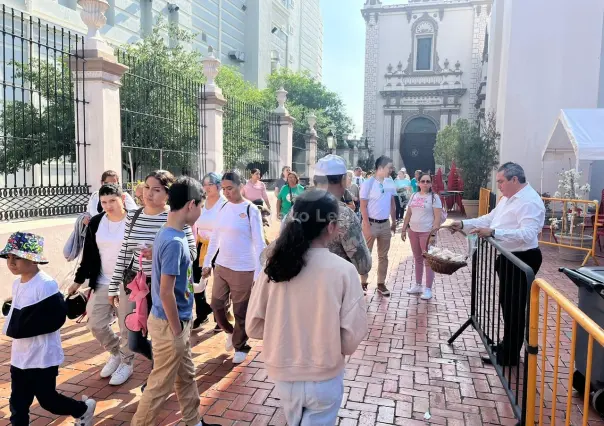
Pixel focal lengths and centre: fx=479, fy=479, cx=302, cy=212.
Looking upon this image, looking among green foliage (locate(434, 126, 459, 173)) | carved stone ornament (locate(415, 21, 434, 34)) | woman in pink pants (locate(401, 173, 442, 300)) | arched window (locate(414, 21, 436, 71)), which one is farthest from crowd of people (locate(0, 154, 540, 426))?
carved stone ornament (locate(415, 21, 434, 34))

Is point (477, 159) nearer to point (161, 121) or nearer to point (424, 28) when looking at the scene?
point (161, 121)

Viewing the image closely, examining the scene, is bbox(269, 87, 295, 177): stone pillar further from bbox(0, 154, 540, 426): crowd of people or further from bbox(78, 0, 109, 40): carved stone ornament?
bbox(0, 154, 540, 426): crowd of people

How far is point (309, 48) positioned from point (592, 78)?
4615cm

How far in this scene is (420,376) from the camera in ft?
13.3

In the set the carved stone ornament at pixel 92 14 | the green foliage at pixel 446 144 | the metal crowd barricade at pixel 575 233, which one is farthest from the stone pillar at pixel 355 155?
the carved stone ornament at pixel 92 14

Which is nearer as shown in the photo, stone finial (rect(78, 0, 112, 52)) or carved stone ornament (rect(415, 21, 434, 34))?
stone finial (rect(78, 0, 112, 52))

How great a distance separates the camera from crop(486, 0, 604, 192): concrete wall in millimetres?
15086

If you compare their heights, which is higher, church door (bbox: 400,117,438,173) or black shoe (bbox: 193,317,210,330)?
church door (bbox: 400,117,438,173)

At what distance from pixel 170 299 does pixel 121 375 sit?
62.5 inches

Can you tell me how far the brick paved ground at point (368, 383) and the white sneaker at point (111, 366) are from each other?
0.07 metres

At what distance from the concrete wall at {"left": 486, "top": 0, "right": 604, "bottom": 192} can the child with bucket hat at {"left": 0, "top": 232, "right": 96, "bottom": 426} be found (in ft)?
50.9

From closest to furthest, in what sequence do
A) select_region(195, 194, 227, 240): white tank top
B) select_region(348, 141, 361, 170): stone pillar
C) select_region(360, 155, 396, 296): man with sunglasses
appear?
1. select_region(195, 194, 227, 240): white tank top
2. select_region(360, 155, 396, 296): man with sunglasses
3. select_region(348, 141, 361, 170): stone pillar

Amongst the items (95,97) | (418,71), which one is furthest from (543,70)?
(418,71)

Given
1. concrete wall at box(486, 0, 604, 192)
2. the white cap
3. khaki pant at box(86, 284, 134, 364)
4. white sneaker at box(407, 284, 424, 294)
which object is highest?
concrete wall at box(486, 0, 604, 192)
